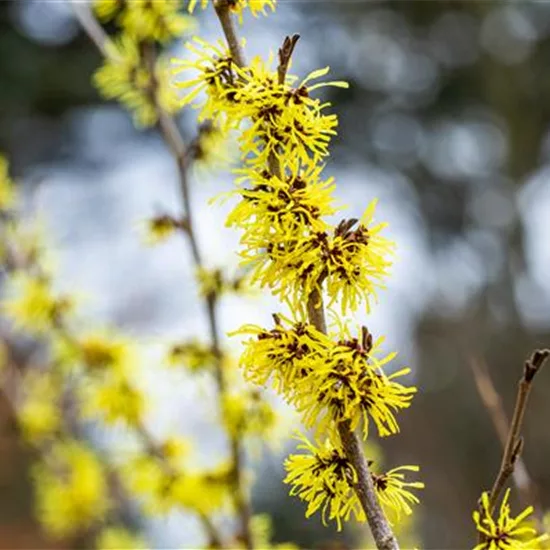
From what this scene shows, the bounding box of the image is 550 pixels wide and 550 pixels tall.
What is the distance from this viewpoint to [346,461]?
46 centimetres

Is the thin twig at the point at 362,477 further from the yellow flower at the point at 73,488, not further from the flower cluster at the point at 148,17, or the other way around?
the yellow flower at the point at 73,488

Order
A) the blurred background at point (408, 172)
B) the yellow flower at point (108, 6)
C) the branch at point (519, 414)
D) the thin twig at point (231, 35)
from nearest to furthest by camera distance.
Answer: the branch at point (519, 414), the thin twig at point (231, 35), the yellow flower at point (108, 6), the blurred background at point (408, 172)

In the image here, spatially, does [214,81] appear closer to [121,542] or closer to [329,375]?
[329,375]

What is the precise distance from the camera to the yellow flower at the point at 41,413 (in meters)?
1.46

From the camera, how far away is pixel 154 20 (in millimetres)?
909

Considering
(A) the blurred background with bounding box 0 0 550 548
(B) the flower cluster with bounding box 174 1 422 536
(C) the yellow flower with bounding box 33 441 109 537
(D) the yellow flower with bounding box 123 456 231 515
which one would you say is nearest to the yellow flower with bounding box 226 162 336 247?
(B) the flower cluster with bounding box 174 1 422 536

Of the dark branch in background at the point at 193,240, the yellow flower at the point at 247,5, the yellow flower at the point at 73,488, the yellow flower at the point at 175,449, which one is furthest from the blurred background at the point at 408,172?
the yellow flower at the point at 247,5

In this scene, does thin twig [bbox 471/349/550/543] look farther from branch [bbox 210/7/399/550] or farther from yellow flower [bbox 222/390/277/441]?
yellow flower [bbox 222/390/277/441]

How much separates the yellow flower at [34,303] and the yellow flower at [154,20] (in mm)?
409

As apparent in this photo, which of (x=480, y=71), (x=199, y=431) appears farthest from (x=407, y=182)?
(x=199, y=431)

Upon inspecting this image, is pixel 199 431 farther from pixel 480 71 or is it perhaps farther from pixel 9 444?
pixel 480 71

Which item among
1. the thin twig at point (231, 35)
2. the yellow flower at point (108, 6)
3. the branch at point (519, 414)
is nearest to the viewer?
the branch at point (519, 414)

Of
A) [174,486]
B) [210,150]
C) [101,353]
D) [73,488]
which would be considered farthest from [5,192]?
[73,488]

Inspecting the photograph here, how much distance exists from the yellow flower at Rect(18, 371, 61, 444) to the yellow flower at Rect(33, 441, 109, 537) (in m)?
0.04
